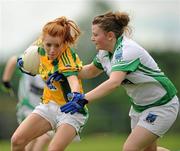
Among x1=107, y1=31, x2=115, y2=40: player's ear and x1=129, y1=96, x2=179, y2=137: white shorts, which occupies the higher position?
x1=107, y1=31, x2=115, y2=40: player's ear

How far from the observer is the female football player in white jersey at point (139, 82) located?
909 cm

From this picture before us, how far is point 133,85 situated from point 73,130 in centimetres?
80

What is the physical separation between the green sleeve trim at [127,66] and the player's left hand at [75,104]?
0.45 m

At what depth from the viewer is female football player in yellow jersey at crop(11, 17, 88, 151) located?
30.6 feet

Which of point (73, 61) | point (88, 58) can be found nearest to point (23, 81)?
point (73, 61)

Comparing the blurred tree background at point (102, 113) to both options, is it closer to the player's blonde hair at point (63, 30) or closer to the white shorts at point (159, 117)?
the player's blonde hair at point (63, 30)

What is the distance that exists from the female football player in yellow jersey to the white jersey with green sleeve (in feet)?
1.37

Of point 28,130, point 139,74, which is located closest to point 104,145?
point 28,130

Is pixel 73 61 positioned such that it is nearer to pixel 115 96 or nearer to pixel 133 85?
pixel 133 85

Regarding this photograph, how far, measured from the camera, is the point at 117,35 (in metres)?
9.35

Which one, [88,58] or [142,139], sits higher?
[142,139]

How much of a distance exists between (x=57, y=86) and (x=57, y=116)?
0.33m

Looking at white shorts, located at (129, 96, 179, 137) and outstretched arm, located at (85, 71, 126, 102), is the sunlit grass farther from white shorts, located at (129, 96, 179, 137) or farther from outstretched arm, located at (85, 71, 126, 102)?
outstretched arm, located at (85, 71, 126, 102)

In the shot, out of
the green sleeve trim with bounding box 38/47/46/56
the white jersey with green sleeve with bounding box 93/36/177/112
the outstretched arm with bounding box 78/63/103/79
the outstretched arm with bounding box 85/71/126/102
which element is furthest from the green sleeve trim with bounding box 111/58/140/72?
the green sleeve trim with bounding box 38/47/46/56
